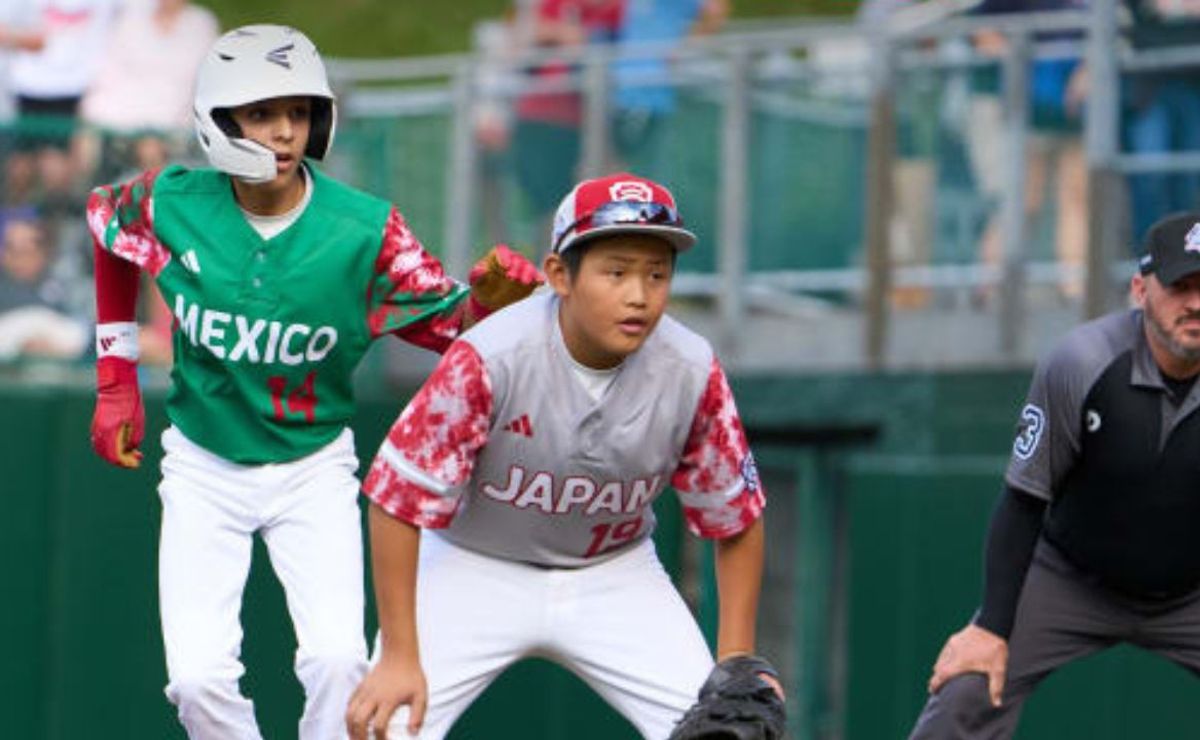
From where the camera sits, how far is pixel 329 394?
955 centimetres

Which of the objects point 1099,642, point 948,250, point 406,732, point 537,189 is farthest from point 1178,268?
point 537,189

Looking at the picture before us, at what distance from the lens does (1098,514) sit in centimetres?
974

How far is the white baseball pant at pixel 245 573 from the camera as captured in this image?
361 inches

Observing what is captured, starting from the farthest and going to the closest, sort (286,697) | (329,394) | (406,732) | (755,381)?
(755,381) < (286,697) < (329,394) < (406,732)

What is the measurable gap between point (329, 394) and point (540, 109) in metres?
5.66

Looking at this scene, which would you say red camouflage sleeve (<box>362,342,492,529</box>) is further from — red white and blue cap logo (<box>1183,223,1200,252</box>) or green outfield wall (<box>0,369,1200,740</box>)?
green outfield wall (<box>0,369,1200,740</box>)

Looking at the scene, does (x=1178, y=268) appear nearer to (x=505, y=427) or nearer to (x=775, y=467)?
(x=505, y=427)

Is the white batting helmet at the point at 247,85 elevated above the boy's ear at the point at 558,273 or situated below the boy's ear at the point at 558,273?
above

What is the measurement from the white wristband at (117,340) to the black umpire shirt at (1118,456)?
2655 mm

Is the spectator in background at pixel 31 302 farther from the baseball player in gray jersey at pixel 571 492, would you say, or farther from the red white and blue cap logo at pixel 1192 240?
the red white and blue cap logo at pixel 1192 240

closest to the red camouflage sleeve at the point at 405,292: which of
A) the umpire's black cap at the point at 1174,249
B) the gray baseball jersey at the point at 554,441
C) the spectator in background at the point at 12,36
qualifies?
the gray baseball jersey at the point at 554,441

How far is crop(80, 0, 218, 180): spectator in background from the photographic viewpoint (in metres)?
14.6

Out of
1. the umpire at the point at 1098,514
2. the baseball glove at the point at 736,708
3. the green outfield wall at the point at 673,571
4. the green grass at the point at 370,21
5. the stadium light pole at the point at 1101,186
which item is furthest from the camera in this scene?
the green grass at the point at 370,21

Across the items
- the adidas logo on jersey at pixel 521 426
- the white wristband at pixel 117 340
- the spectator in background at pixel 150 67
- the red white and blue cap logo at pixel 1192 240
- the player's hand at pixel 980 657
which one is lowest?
the player's hand at pixel 980 657
